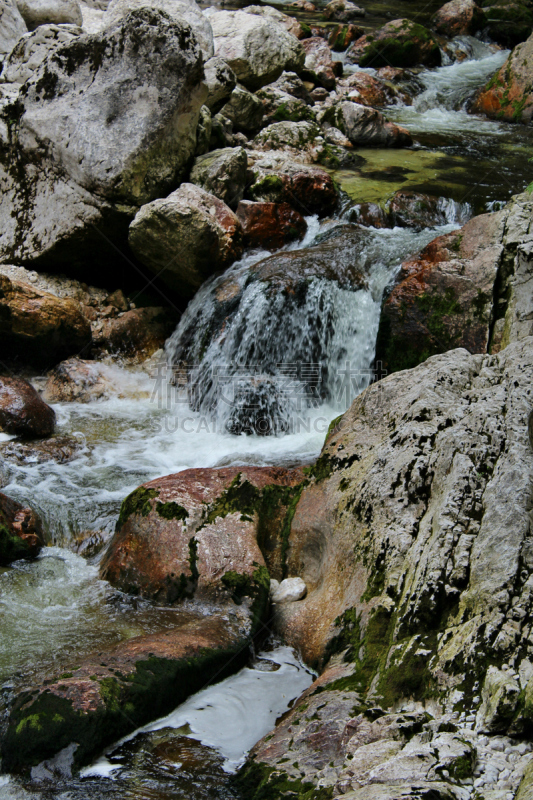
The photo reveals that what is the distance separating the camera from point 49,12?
11.8 metres

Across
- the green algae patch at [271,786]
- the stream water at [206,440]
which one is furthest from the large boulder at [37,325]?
the green algae patch at [271,786]

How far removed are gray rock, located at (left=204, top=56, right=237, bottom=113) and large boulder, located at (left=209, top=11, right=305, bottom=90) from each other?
216 centimetres

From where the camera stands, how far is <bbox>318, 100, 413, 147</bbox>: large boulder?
12711mm

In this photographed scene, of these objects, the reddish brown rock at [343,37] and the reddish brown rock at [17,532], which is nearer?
the reddish brown rock at [17,532]

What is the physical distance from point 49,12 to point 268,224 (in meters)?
6.75

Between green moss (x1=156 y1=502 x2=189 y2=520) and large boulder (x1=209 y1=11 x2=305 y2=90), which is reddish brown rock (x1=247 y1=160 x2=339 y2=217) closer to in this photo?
large boulder (x1=209 y1=11 x2=305 y2=90)

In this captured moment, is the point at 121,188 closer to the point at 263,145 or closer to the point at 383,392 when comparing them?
the point at 263,145

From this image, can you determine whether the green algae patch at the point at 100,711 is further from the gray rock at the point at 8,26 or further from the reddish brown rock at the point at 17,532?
the gray rock at the point at 8,26

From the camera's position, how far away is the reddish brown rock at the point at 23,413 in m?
6.90

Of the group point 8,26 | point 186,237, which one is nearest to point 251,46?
point 8,26

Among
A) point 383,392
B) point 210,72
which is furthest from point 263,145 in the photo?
point 383,392

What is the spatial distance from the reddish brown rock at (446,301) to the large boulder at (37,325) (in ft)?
13.5

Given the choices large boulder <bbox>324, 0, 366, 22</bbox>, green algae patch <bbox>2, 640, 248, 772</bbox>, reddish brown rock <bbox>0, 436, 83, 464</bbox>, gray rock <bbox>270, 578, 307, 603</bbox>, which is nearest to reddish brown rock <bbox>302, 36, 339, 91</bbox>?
large boulder <bbox>324, 0, 366, 22</bbox>

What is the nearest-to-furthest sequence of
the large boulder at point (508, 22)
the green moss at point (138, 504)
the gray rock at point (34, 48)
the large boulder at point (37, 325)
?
the green moss at point (138, 504) → the large boulder at point (37, 325) → the gray rock at point (34, 48) → the large boulder at point (508, 22)
